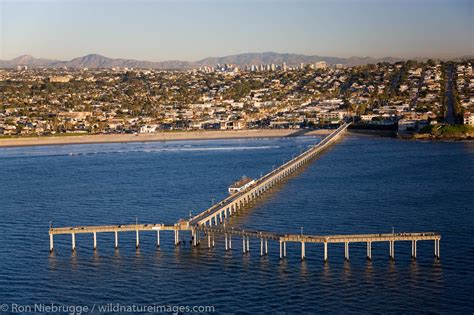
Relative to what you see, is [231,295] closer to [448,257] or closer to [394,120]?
[448,257]

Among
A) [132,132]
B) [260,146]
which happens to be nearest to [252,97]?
[132,132]

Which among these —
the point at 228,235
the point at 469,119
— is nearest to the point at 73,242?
the point at 228,235

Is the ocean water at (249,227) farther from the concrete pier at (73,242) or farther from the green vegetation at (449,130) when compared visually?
the green vegetation at (449,130)

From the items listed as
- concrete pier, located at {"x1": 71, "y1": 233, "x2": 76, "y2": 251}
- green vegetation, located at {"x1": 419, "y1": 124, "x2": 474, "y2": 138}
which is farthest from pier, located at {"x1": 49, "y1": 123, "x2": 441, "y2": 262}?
green vegetation, located at {"x1": 419, "y1": 124, "x2": 474, "y2": 138}

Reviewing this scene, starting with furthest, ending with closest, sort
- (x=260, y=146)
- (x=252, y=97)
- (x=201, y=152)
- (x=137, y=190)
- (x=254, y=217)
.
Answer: (x=252, y=97), (x=260, y=146), (x=201, y=152), (x=137, y=190), (x=254, y=217)

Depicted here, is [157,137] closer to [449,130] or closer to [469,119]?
[449,130]

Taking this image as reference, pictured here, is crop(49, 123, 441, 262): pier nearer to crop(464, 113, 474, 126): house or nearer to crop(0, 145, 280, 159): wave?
crop(0, 145, 280, 159): wave

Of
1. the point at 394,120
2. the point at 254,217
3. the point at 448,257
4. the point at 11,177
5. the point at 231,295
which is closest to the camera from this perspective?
the point at 231,295
